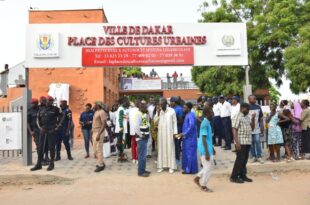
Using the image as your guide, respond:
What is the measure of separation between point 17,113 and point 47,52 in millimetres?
1863

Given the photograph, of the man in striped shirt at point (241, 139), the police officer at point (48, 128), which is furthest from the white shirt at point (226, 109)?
the police officer at point (48, 128)

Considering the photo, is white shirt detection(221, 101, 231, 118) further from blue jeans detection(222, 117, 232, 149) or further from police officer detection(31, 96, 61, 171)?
police officer detection(31, 96, 61, 171)

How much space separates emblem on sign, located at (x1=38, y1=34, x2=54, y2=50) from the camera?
34.0ft

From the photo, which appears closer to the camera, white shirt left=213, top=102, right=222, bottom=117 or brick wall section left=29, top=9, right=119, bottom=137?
white shirt left=213, top=102, right=222, bottom=117

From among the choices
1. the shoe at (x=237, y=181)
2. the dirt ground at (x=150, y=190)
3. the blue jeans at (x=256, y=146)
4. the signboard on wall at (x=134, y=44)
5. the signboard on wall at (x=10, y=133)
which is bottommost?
the dirt ground at (x=150, y=190)

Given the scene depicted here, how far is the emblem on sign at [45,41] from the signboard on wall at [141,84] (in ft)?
63.1

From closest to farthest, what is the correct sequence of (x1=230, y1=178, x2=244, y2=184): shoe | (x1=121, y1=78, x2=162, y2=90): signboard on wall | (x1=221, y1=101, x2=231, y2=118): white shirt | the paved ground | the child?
the child
(x1=230, y1=178, x2=244, y2=184): shoe
the paved ground
(x1=221, y1=101, x2=231, y2=118): white shirt
(x1=121, y1=78, x2=162, y2=90): signboard on wall

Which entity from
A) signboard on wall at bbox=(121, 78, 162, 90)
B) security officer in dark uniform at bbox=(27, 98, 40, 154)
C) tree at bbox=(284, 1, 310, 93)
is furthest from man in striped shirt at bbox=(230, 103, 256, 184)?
signboard on wall at bbox=(121, 78, 162, 90)

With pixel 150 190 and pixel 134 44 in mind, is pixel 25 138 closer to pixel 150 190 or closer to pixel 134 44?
pixel 134 44

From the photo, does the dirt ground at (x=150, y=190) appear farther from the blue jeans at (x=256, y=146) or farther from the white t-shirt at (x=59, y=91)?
the white t-shirt at (x=59, y=91)

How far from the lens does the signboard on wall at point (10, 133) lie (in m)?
10.3

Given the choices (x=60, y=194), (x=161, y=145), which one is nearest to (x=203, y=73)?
(x=161, y=145)

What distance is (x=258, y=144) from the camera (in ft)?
31.8

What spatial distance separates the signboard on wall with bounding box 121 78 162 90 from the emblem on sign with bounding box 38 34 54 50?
63.1 ft
